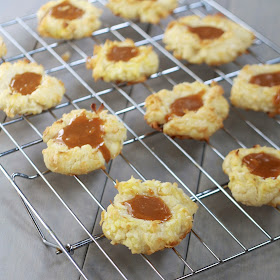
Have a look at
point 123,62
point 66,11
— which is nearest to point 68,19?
point 66,11

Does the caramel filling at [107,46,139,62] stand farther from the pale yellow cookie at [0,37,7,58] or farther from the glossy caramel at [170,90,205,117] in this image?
the pale yellow cookie at [0,37,7,58]

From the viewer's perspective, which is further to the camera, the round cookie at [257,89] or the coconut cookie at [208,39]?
the coconut cookie at [208,39]

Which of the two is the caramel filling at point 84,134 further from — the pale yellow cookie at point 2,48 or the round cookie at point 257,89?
the pale yellow cookie at point 2,48

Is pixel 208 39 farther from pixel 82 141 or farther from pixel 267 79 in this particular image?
pixel 82 141

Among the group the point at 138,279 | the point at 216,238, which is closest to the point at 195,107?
the point at 216,238

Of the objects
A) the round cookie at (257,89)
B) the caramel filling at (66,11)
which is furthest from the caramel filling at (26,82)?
the round cookie at (257,89)

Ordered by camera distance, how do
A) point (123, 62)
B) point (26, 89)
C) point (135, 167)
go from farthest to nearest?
point (123, 62) → point (26, 89) → point (135, 167)
